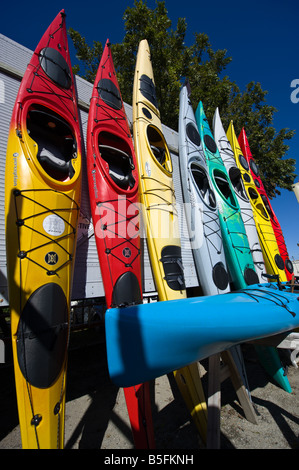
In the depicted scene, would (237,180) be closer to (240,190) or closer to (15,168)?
(240,190)

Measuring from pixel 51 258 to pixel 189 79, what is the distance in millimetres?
8860

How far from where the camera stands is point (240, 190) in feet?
14.1

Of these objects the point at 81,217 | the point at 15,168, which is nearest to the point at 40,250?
the point at 15,168

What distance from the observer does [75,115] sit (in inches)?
103

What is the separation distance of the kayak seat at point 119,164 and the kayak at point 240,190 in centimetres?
242

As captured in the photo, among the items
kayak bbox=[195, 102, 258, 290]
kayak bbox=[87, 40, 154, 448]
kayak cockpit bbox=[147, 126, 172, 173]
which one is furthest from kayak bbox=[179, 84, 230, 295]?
kayak bbox=[87, 40, 154, 448]

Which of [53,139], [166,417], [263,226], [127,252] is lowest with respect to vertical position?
[166,417]

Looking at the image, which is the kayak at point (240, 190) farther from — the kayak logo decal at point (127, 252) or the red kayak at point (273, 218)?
the kayak logo decal at point (127, 252)

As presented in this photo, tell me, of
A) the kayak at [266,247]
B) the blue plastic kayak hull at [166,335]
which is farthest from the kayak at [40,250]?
the kayak at [266,247]

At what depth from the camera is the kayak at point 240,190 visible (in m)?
3.54

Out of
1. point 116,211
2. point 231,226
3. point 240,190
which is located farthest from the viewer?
point 240,190

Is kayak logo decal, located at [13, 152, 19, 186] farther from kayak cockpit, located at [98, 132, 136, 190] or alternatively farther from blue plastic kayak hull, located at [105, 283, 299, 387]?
blue plastic kayak hull, located at [105, 283, 299, 387]

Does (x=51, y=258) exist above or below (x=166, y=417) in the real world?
above
